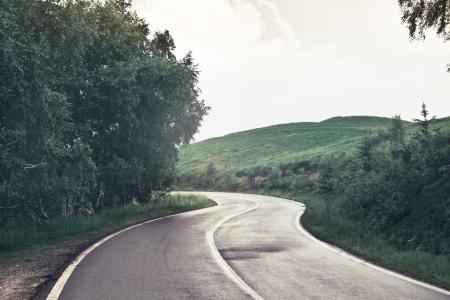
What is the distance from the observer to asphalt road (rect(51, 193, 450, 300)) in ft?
23.6

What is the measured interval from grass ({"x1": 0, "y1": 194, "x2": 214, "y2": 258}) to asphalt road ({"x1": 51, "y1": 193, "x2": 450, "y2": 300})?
173cm

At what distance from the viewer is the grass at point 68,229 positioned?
1272 cm

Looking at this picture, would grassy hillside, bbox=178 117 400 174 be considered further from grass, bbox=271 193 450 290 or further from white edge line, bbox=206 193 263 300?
white edge line, bbox=206 193 263 300

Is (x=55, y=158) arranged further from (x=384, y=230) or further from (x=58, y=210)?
(x=384, y=230)

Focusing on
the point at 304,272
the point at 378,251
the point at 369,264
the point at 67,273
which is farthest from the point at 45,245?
the point at 378,251

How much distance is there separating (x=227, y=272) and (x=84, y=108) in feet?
47.7

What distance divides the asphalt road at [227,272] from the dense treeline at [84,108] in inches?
173

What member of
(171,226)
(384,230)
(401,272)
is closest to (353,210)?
(384,230)

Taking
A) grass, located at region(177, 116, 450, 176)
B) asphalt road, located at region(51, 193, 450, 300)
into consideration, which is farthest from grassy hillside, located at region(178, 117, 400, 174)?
asphalt road, located at region(51, 193, 450, 300)

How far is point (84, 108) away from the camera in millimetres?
21031

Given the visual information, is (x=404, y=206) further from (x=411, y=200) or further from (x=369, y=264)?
(x=369, y=264)

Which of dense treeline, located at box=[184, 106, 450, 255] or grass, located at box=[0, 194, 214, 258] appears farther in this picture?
dense treeline, located at box=[184, 106, 450, 255]

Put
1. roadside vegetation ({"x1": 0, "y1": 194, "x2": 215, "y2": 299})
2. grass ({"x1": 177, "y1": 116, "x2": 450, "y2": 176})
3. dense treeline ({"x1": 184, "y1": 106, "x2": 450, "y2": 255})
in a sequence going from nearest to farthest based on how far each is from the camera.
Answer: roadside vegetation ({"x1": 0, "y1": 194, "x2": 215, "y2": 299}) → dense treeline ({"x1": 184, "y1": 106, "x2": 450, "y2": 255}) → grass ({"x1": 177, "y1": 116, "x2": 450, "y2": 176})

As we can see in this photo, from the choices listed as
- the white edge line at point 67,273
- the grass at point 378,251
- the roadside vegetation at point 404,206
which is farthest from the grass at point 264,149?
the white edge line at point 67,273
